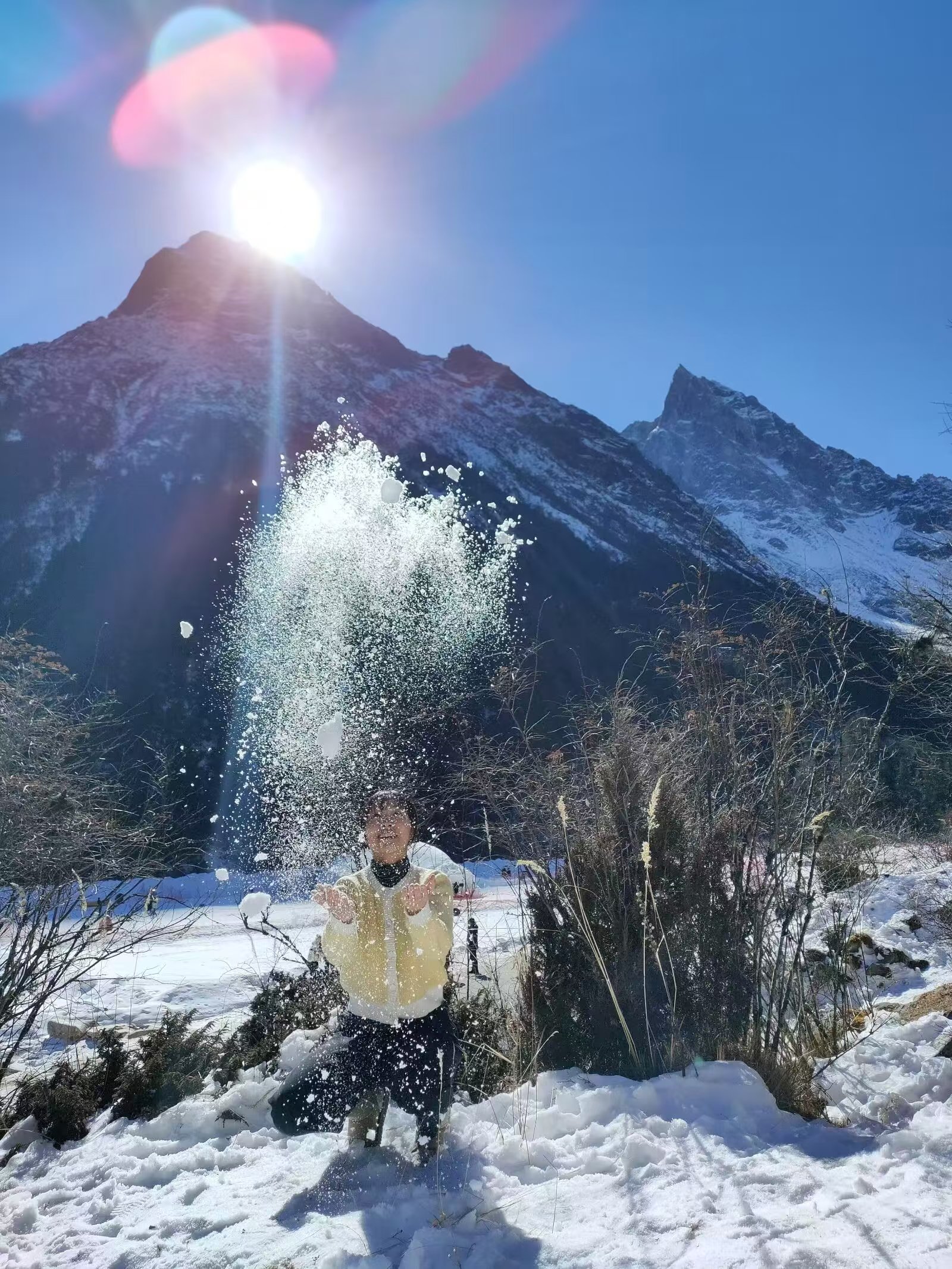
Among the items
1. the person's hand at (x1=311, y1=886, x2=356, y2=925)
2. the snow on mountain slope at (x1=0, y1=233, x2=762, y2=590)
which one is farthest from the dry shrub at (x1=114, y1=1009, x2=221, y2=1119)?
the snow on mountain slope at (x1=0, y1=233, x2=762, y2=590)

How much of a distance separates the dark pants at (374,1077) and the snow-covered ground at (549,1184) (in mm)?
144

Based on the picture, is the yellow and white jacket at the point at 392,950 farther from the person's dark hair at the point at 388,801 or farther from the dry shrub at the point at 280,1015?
the dry shrub at the point at 280,1015

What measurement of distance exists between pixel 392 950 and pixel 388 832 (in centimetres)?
41

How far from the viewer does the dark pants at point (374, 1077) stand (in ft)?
8.57

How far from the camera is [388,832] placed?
2.77 meters

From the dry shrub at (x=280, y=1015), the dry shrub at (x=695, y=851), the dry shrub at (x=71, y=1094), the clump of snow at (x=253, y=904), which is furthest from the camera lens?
the clump of snow at (x=253, y=904)

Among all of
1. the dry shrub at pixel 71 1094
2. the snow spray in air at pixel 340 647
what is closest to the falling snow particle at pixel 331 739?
the snow spray in air at pixel 340 647

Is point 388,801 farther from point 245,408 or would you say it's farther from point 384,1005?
point 245,408

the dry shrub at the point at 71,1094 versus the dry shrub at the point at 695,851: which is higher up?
the dry shrub at the point at 695,851

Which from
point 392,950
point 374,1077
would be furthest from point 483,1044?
point 392,950

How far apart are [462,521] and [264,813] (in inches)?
1215

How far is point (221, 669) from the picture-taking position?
3800cm

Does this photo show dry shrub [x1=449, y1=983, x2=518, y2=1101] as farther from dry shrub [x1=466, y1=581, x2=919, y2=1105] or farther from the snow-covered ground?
the snow-covered ground

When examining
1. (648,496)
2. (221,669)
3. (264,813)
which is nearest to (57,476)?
(221,669)
